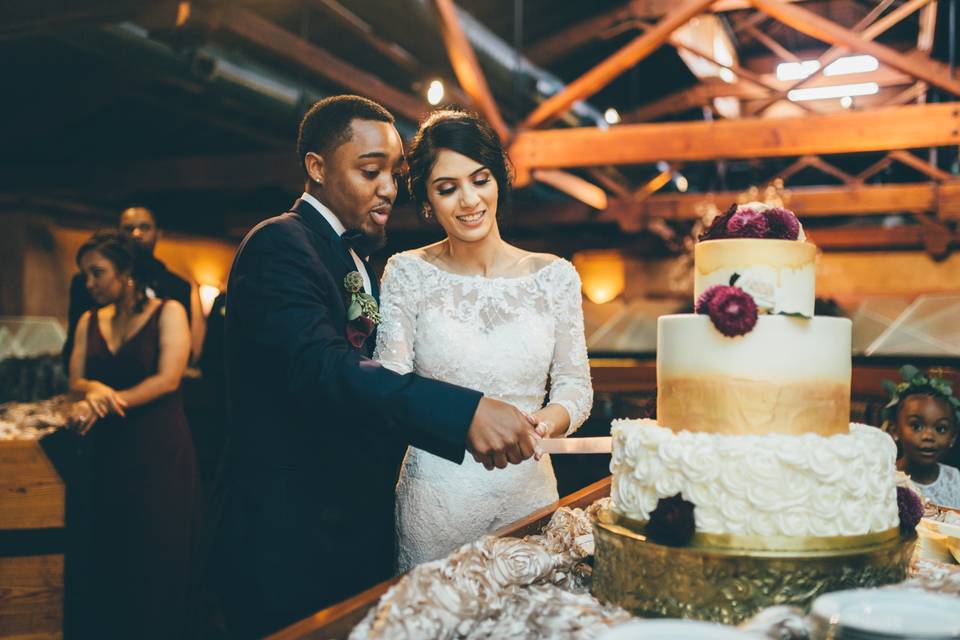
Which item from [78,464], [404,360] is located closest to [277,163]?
[78,464]

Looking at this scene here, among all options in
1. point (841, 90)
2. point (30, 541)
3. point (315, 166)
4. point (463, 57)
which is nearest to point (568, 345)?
point (315, 166)

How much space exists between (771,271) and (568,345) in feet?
2.75

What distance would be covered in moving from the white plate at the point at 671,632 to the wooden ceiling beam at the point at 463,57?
4.39 metres

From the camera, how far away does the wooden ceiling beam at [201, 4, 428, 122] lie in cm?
455

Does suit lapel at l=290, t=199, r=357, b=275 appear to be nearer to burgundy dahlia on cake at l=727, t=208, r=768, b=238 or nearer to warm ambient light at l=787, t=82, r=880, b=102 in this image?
burgundy dahlia on cake at l=727, t=208, r=768, b=238

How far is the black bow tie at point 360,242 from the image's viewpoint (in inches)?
87.7

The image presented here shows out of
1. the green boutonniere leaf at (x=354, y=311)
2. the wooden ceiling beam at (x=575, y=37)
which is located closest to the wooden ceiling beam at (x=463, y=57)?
the wooden ceiling beam at (x=575, y=37)

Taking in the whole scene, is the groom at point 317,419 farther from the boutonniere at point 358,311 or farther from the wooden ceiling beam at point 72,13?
the wooden ceiling beam at point 72,13

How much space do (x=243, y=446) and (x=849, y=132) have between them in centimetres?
580

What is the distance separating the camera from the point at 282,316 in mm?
1896

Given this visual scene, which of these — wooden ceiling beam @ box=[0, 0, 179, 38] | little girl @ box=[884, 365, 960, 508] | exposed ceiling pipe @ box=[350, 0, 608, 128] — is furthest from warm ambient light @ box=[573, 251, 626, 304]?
wooden ceiling beam @ box=[0, 0, 179, 38]

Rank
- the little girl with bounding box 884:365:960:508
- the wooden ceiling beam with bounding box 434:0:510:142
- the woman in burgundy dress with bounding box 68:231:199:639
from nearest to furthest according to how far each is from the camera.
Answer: the little girl with bounding box 884:365:960:508, the woman in burgundy dress with bounding box 68:231:199:639, the wooden ceiling beam with bounding box 434:0:510:142

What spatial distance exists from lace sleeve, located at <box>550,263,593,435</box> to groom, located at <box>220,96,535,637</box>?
2.09 feet

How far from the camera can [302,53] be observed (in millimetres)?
5207
